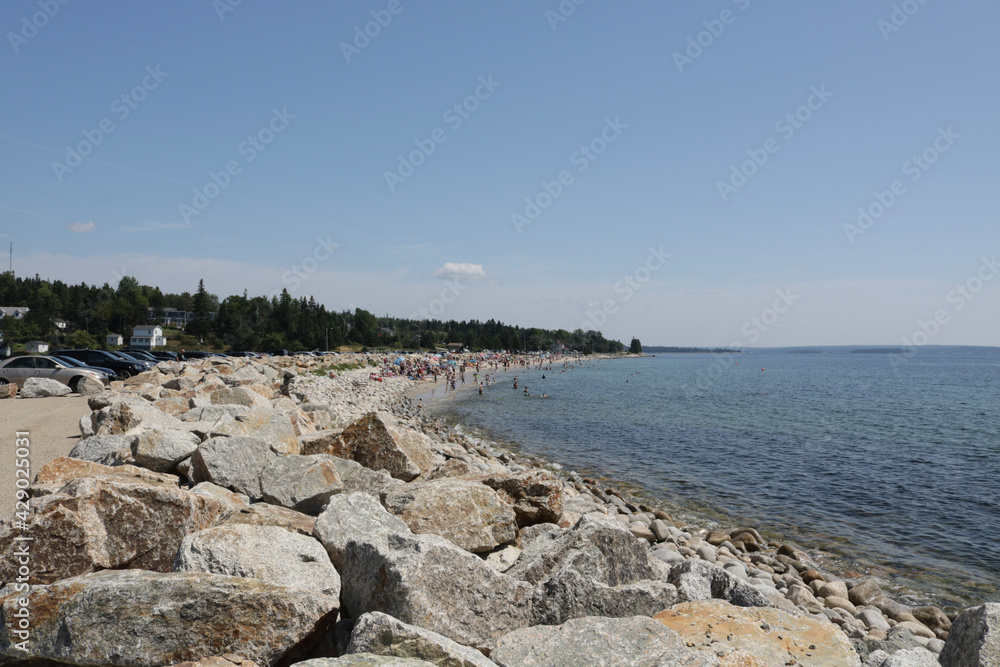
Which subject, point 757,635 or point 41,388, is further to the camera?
point 41,388

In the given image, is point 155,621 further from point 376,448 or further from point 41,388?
point 41,388

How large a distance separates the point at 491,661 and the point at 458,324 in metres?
191

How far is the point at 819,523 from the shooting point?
1399 cm

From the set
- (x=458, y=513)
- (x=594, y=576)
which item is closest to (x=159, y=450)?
(x=458, y=513)

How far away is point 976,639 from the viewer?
14.3 ft

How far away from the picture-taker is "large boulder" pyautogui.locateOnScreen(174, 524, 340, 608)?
418cm

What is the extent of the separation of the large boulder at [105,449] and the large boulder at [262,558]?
14.7 feet

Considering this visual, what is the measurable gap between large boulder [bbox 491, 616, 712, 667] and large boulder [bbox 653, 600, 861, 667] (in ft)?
1.05

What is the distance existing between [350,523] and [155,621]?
5.74 feet

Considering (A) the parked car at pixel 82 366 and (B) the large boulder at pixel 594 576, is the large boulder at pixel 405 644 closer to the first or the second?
(B) the large boulder at pixel 594 576

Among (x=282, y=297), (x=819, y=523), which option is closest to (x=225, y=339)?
(x=282, y=297)

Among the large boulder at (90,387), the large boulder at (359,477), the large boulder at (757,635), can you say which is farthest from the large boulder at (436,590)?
the large boulder at (90,387)

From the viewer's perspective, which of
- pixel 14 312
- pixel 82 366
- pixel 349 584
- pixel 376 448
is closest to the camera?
pixel 349 584

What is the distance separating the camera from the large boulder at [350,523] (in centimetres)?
490
